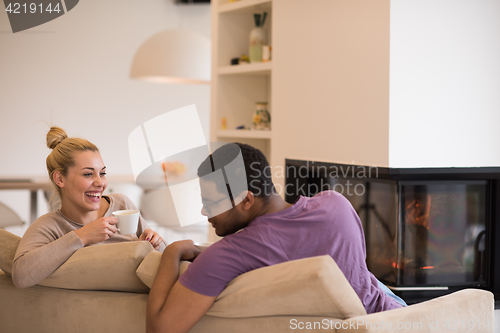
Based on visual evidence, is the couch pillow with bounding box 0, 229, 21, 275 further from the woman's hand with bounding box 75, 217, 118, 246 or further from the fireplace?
the fireplace

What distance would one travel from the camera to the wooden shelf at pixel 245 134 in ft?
10.8

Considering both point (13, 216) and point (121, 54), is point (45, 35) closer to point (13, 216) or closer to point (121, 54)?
point (121, 54)

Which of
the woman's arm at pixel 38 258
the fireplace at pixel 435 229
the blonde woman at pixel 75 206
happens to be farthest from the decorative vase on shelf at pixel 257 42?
the woman's arm at pixel 38 258

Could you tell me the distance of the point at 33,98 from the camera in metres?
5.15

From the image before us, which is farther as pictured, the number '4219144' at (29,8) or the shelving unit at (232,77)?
the number '4219144' at (29,8)

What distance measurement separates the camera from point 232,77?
3.64 m

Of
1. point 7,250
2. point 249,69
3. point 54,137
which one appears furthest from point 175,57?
point 7,250

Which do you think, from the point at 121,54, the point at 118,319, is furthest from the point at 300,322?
the point at 121,54

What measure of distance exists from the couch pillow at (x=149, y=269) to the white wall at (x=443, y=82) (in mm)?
1468

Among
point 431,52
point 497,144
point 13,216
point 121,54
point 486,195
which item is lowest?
point 13,216

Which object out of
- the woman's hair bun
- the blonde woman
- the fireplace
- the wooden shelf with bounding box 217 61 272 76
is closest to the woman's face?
the blonde woman

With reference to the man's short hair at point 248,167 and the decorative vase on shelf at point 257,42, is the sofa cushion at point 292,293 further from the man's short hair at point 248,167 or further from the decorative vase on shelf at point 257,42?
the decorative vase on shelf at point 257,42

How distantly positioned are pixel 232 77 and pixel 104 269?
253cm

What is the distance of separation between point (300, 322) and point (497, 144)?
1876 millimetres
